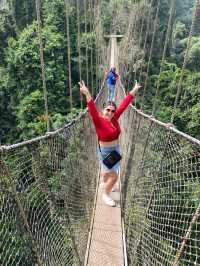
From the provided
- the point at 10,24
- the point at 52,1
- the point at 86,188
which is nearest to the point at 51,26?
the point at 52,1

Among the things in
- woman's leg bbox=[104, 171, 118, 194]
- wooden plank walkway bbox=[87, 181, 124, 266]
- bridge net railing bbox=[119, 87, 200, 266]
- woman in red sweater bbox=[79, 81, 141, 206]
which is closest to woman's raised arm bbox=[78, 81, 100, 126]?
woman in red sweater bbox=[79, 81, 141, 206]

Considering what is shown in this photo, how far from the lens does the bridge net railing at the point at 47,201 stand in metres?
1.12

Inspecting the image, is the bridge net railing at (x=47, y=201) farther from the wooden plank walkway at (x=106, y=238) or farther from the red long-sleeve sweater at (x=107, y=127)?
the red long-sleeve sweater at (x=107, y=127)

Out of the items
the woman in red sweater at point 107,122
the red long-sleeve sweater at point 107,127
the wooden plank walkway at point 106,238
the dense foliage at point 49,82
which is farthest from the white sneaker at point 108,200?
the dense foliage at point 49,82

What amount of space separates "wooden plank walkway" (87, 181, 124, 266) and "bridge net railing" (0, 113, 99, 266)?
6cm

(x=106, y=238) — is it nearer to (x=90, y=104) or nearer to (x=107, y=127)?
(x=107, y=127)

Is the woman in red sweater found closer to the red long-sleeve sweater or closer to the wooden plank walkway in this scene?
the red long-sleeve sweater

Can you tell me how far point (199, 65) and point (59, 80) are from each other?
6.31 metres

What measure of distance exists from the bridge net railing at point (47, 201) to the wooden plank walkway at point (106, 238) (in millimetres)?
57

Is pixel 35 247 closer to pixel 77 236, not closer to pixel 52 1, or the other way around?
pixel 77 236

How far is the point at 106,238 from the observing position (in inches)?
76.7

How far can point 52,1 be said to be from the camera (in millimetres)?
10125

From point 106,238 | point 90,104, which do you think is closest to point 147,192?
point 106,238

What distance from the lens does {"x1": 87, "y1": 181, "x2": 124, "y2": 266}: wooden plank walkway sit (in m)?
1.78
